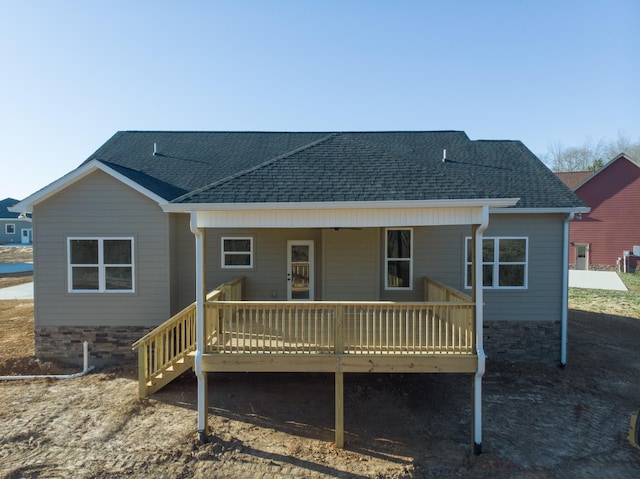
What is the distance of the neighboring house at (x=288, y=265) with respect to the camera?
6.93 metres

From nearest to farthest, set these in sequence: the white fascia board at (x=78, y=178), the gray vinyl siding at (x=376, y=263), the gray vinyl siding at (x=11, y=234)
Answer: the white fascia board at (x=78, y=178) < the gray vinyl siding at (x=376, y=263) < the gray vinyl siding at (x=11, y=234)

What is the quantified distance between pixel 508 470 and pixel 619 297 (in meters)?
16.8

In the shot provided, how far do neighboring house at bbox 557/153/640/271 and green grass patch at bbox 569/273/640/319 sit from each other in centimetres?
719

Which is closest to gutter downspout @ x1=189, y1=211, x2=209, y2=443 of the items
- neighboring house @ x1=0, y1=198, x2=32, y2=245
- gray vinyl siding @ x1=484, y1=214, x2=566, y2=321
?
gray vinyl siding @ x1=484, y1=214, x2=566, y2=321

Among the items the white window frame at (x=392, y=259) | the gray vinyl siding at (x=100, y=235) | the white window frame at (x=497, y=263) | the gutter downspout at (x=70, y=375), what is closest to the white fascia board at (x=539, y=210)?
the white window frame at (x=497, y=263)

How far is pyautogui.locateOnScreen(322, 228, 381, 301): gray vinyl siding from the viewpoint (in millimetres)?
9992

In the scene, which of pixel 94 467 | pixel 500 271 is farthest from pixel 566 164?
pixel 94 467

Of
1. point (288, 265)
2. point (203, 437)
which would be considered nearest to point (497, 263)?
point (288, 265)

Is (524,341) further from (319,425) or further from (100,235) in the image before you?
(100,235)

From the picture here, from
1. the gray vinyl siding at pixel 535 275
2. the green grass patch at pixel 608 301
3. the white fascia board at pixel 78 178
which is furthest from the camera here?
the green grass patch at pixel 608 301

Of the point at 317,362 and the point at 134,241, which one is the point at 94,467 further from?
the point at 134,241

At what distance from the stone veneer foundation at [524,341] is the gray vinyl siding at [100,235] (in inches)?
338

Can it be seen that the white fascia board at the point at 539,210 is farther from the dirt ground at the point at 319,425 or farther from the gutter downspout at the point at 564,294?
the dirt ground at the point at 319,425

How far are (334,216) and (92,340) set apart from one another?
7.56 m
